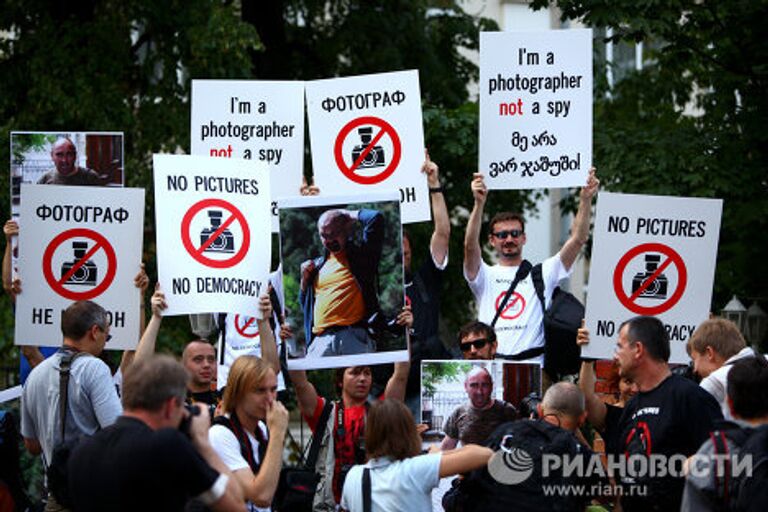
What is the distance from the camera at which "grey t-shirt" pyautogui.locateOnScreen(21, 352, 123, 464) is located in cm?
792

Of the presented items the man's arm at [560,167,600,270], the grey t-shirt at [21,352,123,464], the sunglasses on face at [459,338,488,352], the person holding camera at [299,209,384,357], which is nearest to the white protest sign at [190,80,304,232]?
the person holding camera at [299,209,384,357]

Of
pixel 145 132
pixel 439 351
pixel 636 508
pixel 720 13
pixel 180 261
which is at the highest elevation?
pixel 720 13

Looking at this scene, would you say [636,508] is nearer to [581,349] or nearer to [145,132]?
[581,349]

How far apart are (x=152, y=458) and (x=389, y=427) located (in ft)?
5.33

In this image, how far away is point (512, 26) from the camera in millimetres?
25109

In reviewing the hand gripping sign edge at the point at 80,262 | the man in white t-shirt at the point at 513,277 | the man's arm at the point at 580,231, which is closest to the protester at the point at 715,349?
the man in white t-shirt at the point at 513,277

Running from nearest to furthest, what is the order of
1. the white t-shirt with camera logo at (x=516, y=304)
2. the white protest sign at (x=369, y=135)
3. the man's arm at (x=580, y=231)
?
the white t-shirt with camera logo at (x=516, y=304) → the man's arm at (x=580, y=231) → the white protest sign at (x=369, y=135)

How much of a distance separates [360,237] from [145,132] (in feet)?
27.0

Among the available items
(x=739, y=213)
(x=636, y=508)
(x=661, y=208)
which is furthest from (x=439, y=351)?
(x=739, y=213)

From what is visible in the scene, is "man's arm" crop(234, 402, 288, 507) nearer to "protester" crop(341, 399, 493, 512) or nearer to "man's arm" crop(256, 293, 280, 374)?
"protester" crop(341, 399, 493, 512)

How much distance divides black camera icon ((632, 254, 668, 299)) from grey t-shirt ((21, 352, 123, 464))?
3.32 meters

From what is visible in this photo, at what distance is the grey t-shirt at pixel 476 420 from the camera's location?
8.27 metres

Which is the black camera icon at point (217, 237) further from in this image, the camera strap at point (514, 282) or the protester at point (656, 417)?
the protester at point (656, 417)

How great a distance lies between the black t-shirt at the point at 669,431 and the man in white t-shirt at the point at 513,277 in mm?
2063
